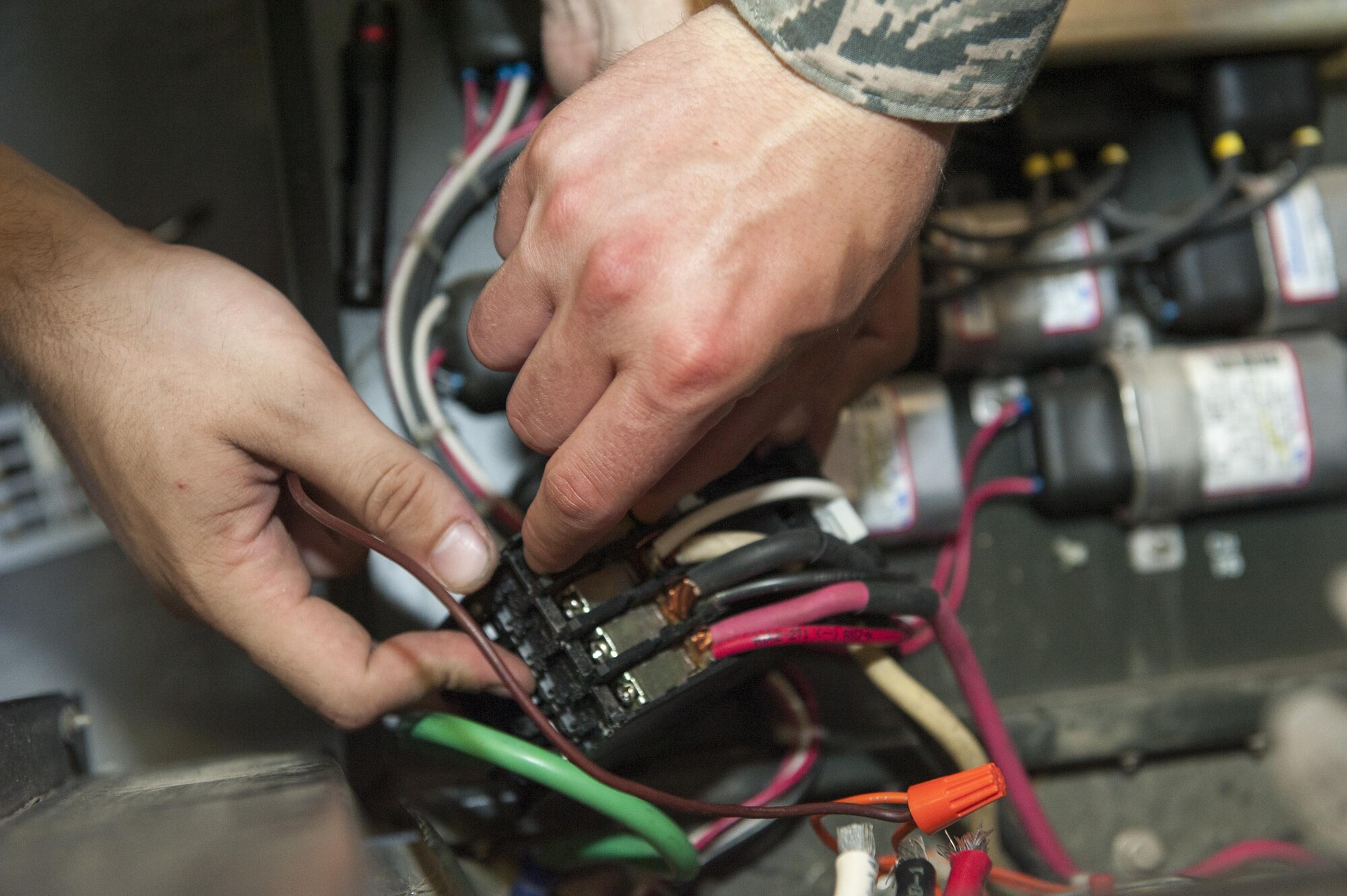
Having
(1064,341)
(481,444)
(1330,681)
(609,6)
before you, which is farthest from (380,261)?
(1330,681)

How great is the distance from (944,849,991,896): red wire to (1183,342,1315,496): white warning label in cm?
67

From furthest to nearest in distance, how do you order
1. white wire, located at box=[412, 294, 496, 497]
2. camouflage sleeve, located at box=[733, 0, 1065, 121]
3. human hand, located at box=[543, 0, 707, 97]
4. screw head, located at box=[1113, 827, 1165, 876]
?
screw head, located at box=[1113, 827, 1165, 876] → white wire, located at box=[412, 294, 496, 497] → human hand, located at box=[543, 0, 707, 97] → camouflage sleeve, located at box=[733, 0, 1065, 121]

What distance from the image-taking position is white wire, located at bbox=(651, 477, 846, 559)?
69 centimetres

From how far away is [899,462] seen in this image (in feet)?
3.17

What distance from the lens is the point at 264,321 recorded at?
2.07ft

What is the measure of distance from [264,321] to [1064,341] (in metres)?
0.86

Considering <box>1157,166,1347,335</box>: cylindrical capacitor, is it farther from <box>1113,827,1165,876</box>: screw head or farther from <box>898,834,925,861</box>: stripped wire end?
<box>898,834,925,861</box>: stripped wire end

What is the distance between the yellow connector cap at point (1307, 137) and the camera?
104 centimetres

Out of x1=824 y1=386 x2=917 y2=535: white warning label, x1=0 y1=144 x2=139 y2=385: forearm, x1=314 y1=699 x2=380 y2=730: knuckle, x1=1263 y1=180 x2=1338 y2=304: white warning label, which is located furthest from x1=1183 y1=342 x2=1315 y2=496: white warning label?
x1=0 y1=144 x2=139 y2=385: forearm

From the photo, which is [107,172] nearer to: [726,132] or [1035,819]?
[726,132]

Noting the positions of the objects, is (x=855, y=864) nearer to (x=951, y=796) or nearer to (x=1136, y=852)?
(x=951, y=796)

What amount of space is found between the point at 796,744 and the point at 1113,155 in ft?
2.53

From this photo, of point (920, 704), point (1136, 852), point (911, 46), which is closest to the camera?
point (911, 46)

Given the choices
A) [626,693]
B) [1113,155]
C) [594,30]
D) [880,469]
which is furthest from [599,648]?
[1113,155]
